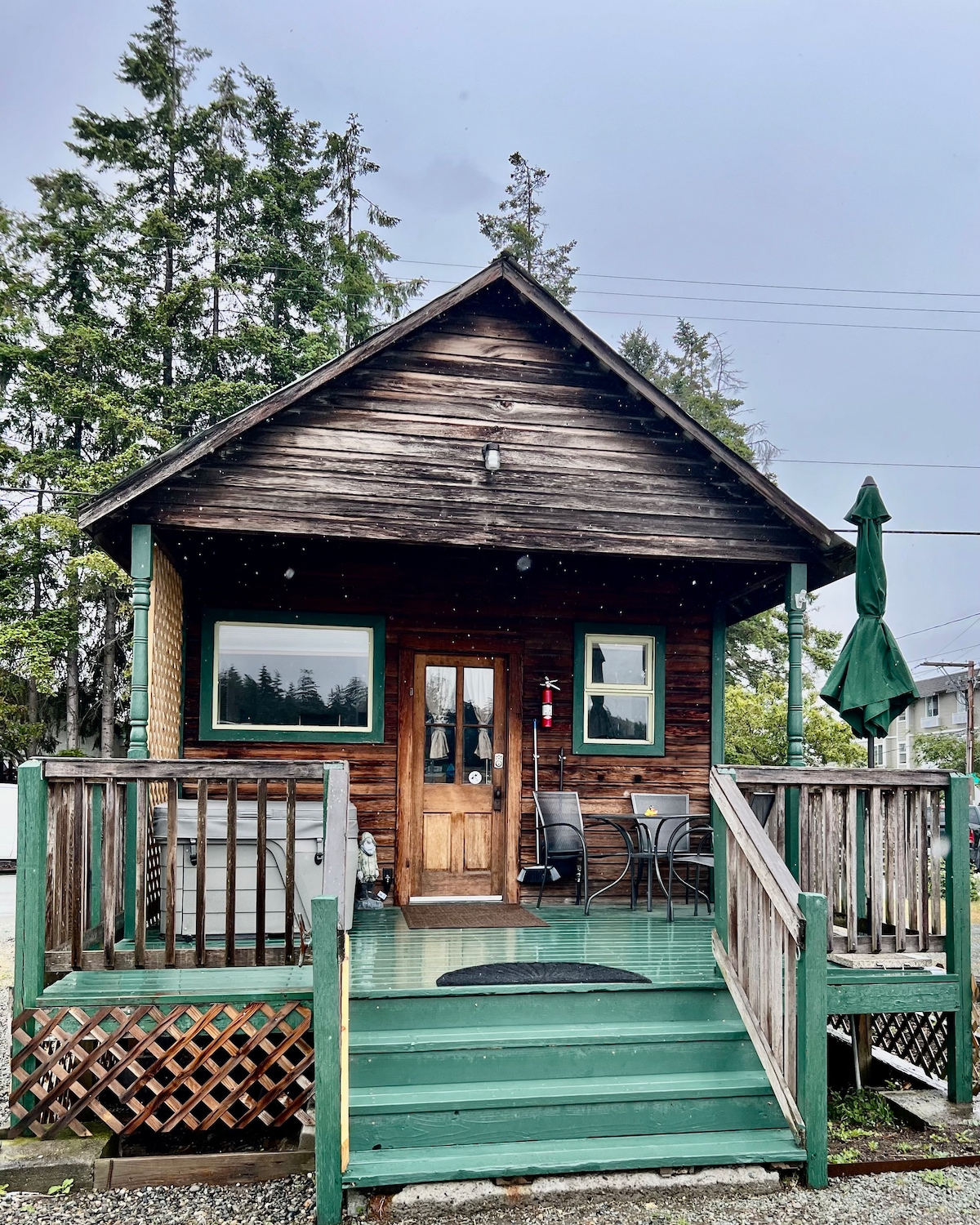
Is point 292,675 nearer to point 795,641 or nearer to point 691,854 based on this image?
point 691,854

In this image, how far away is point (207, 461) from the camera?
20.5ft

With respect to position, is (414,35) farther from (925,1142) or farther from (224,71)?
(925,1142)

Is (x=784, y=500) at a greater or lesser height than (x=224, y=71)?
lesser

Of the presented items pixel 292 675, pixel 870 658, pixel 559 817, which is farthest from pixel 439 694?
pixel 870 658

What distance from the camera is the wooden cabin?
174 inches

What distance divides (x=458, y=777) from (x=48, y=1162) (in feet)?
13.7

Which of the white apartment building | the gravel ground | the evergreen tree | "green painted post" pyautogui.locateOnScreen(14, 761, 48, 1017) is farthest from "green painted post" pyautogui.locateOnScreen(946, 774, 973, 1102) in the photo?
the white apartment building

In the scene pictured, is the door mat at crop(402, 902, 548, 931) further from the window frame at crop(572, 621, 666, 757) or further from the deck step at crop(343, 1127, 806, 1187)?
the deck step at crop(343, 1127, 806, 1187)

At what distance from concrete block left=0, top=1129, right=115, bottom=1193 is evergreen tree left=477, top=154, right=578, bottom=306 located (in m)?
25.5

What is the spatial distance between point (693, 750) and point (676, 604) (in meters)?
1.23

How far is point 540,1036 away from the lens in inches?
184

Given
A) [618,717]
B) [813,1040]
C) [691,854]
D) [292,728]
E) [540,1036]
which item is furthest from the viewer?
[618,717]

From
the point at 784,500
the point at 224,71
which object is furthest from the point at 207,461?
the point at 224,71

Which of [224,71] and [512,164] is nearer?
[224,71]
